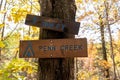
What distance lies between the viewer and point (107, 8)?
11.1 m

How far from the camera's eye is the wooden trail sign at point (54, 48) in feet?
8.30

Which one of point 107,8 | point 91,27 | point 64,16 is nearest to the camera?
point 64,16

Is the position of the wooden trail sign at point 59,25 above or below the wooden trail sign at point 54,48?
above

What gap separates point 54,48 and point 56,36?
0.19 meters

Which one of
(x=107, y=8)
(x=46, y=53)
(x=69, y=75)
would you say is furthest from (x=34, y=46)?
(x=107, y=8)

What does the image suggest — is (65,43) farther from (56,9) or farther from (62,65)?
(56,9)

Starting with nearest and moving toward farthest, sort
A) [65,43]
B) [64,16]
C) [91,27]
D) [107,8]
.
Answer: [65,43] < [64,16] < [107,8] < [91,27]

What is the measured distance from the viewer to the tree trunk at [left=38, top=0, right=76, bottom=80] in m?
2.61

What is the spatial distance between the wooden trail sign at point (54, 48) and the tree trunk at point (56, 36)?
4.0 inches

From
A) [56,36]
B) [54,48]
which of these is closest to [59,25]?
[56,36]

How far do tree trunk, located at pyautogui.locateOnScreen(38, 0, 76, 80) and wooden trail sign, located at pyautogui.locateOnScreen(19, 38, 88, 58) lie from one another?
0.33 ft

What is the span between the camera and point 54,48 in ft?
8.52

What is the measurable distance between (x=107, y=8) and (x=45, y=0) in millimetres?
8697

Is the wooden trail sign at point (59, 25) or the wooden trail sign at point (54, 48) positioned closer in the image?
the wooden trail sign at point (54, 48)
